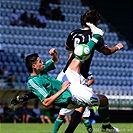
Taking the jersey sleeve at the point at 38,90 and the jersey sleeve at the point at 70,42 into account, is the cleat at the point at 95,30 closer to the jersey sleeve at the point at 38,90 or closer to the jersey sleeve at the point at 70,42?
the jersey sleeve at the point at 70,42

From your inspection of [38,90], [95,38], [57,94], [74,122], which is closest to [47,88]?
[38,90]

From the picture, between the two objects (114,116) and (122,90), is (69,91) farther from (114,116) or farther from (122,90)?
(122,90)

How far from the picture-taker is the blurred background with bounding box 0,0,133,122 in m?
20.3

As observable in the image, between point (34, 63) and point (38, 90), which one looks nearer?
point (38, 90)

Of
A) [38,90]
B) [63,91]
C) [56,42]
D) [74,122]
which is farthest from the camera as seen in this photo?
[56,42]

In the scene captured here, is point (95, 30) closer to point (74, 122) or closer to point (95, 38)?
point (95, 38)

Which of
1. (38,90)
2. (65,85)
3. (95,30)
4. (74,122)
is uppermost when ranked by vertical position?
(95,30)

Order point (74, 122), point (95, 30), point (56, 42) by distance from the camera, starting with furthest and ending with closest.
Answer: point (56, 42) < point (74, 122) < point (95, 30)

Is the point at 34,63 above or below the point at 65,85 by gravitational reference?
above

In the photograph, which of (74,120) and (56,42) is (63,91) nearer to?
(74,120)

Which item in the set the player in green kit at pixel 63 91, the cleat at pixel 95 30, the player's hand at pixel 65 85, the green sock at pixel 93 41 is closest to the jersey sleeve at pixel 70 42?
the player in green kit at pixel 63 91

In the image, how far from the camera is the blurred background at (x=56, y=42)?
20344 millimetres

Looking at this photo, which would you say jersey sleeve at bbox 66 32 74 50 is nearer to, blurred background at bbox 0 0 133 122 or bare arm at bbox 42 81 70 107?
bare arm at bbox 42 81 70 107

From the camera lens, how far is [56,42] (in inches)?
948
